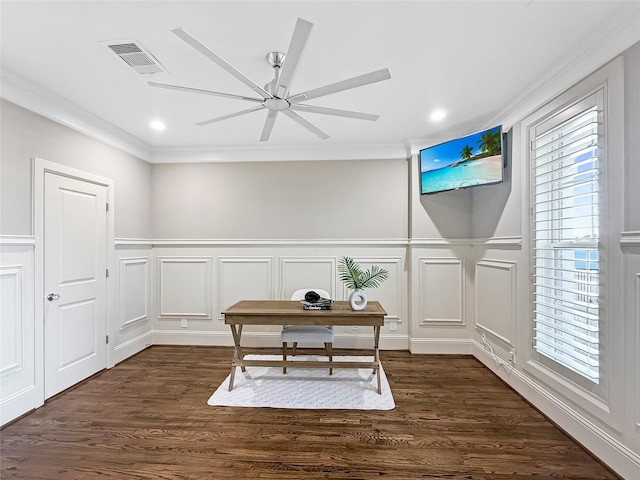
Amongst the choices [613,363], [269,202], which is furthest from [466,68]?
[269,202]

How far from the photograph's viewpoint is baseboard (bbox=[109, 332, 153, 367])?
356 centimetres

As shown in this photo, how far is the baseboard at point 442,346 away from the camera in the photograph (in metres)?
3.85

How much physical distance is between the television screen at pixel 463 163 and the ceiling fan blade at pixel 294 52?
2241 millimetres

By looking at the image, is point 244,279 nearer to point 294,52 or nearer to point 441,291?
point 441,291

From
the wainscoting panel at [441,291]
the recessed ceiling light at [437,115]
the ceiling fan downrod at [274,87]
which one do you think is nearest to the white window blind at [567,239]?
the recessed ceiling light at [437,115]

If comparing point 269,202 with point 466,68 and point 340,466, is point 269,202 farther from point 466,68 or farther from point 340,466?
point 340,466

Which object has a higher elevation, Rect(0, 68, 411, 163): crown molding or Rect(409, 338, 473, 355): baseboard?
Rect(0, 68, 411, 163): crown molding

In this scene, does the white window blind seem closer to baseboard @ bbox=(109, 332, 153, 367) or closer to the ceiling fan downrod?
the ceiling fan downrod

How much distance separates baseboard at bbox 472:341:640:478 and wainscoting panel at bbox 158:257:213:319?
360 cm

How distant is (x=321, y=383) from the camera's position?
304 centimetres

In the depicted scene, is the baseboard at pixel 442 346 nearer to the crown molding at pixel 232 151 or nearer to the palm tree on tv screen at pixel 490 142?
the palm tree on tv screen at pixel 490 142

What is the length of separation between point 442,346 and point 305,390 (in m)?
1.93

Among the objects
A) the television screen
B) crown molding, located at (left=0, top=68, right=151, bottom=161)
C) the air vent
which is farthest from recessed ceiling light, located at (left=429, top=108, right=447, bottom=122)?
crown molding, located at (left=0, top=68, right=151, bottom=161)

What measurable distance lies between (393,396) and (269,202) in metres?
2.73
